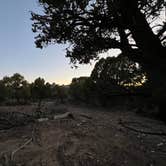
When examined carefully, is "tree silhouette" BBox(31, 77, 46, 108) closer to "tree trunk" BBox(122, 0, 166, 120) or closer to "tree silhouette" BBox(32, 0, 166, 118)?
"tree silhouette" BBox(32, 0, 166, 118)

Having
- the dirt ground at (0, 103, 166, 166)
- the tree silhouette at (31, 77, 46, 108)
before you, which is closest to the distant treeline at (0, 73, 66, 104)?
the tree silhouette at (31, 77, 46, 108)

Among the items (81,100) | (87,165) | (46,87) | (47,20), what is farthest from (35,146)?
(46,87)

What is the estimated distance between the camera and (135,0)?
6.02m

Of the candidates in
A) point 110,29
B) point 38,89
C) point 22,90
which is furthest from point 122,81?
point 22,90

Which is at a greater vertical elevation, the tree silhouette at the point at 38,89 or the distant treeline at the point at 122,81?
the tree silhouette at the point at 38,89

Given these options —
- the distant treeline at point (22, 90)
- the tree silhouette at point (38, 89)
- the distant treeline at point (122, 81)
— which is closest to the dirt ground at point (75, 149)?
the distant treeline at point (122, 81)

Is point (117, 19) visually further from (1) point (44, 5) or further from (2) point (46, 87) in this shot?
(2) point (46, 87)

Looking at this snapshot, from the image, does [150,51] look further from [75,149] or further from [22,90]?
[22,90]

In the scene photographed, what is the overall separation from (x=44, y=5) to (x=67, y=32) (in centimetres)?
104

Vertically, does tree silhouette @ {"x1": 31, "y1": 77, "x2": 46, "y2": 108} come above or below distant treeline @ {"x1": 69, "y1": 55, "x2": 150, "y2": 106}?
above

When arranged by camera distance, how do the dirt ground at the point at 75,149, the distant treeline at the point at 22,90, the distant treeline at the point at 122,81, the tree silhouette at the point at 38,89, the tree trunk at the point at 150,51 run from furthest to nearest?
the tree silhouette at the point at 38,89, the distant treeline at the point at 22,90, the distant treeline at the point at 122,81, the dirt ground at the point at 75,149, the tree trunk at the point at 150,51

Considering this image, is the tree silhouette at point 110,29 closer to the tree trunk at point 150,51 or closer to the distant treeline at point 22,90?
the tree trunk at point 150,51

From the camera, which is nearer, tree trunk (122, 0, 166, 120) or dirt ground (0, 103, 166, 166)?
tree trunk (122, 0, 166, 120)

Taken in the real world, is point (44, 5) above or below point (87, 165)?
above
